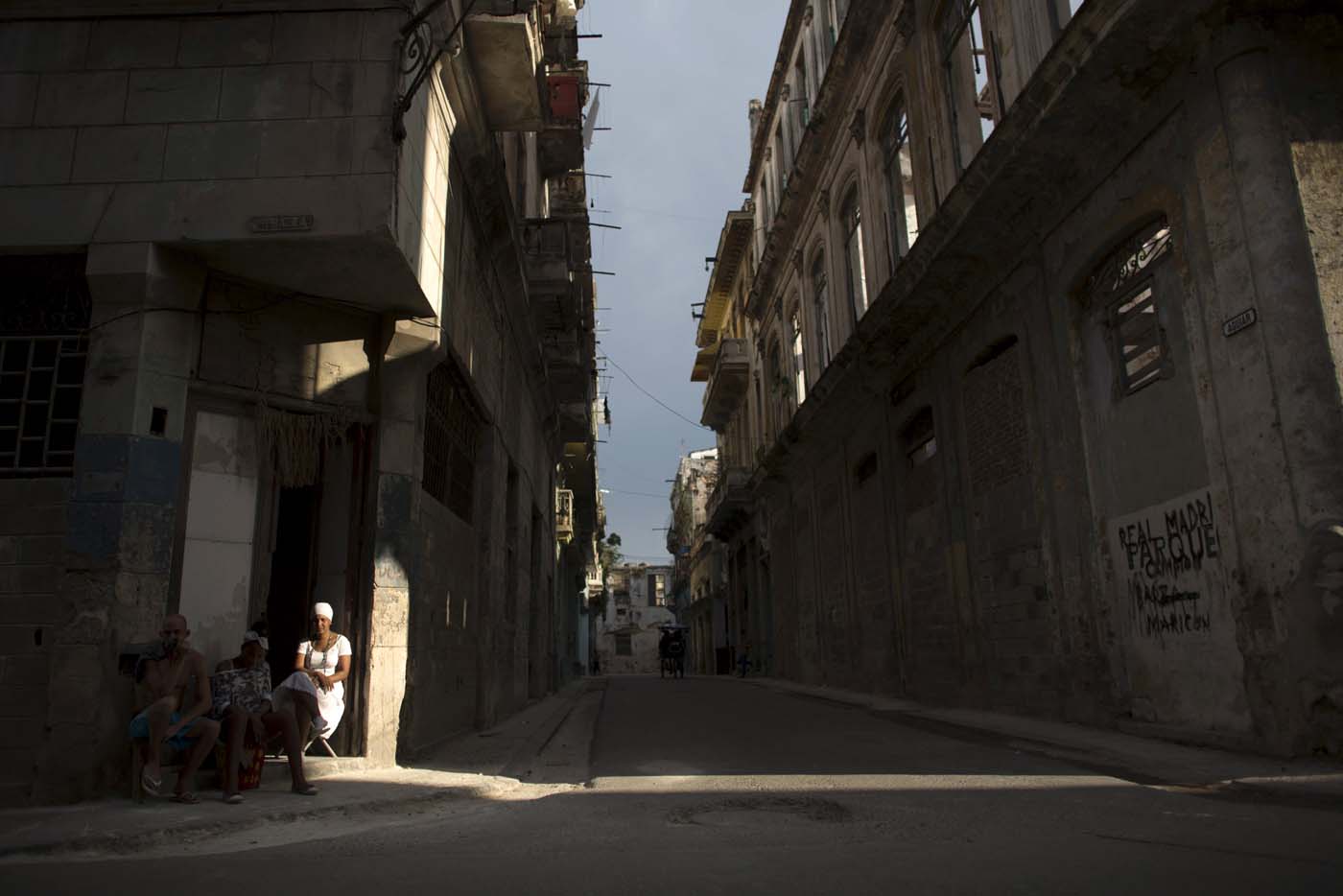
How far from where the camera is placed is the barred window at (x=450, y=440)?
29.2ft

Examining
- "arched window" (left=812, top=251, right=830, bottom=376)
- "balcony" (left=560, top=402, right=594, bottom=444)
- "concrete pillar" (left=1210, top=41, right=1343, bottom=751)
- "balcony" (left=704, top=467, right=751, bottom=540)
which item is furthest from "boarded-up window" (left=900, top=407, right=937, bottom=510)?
"balcony" (left=704, top=467, right=751, bottom=540)

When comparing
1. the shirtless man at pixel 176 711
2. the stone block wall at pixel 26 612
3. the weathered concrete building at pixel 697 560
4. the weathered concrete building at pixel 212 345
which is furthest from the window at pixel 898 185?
the weathered concrete building at pixel 697 560

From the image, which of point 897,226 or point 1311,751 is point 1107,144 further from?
point 897,226

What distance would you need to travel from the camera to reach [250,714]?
5965 millimetres

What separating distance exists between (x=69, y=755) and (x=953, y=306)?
1112cm

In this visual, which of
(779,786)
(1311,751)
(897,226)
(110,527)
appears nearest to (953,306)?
(897,226)

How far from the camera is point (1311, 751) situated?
235 inches

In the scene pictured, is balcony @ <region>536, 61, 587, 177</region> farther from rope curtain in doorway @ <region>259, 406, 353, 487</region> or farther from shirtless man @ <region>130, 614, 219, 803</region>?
shirtless man @ <region>130, 614, 219, 803</region>

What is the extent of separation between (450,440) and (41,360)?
3.98 m

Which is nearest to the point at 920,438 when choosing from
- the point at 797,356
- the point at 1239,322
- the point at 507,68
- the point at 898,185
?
the point at 898,185

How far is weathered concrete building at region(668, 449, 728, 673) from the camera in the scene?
39156 mm

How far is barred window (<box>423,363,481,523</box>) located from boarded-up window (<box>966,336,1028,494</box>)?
6.64 meters

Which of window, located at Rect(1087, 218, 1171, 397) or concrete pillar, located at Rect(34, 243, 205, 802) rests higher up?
window, located at Rect(1087, 218, 1171, 397)

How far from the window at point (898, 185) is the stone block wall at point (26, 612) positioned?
1229 cm
